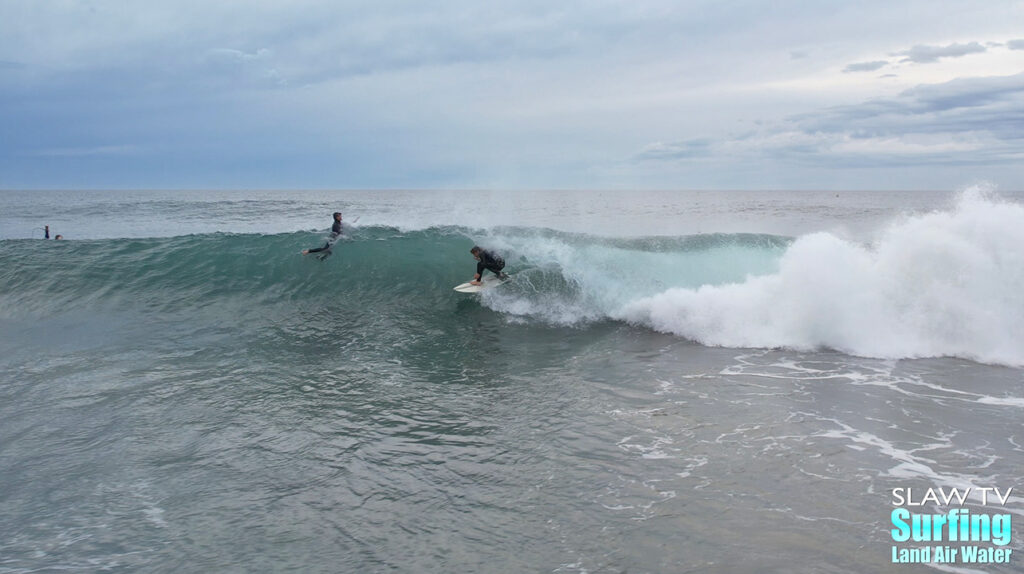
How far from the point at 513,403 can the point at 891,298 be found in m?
8.46

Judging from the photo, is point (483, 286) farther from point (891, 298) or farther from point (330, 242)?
point (891, 298)

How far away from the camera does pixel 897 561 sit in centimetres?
424

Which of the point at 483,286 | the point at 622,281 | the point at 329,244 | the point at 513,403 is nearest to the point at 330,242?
the point at 329,244

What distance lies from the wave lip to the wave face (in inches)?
1.1

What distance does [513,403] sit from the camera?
8.01 m

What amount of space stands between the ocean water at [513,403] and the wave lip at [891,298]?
5 cm

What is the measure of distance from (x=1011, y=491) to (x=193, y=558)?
705 cm

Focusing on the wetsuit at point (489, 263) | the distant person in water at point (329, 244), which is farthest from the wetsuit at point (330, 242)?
the wetsuit at point (489, 263)

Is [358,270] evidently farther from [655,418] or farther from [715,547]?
[715,547]

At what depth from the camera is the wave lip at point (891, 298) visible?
35.1 feet

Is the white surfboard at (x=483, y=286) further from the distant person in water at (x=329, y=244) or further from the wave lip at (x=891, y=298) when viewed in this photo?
the distant person in water at (x=329, y=244)

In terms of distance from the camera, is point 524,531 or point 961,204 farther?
point 961,204

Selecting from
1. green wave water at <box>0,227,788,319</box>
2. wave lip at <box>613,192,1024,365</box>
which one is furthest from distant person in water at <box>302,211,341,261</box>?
wave lip at <box>613,192,1024,365</box>

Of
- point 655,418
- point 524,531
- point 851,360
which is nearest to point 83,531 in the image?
point 524,531
